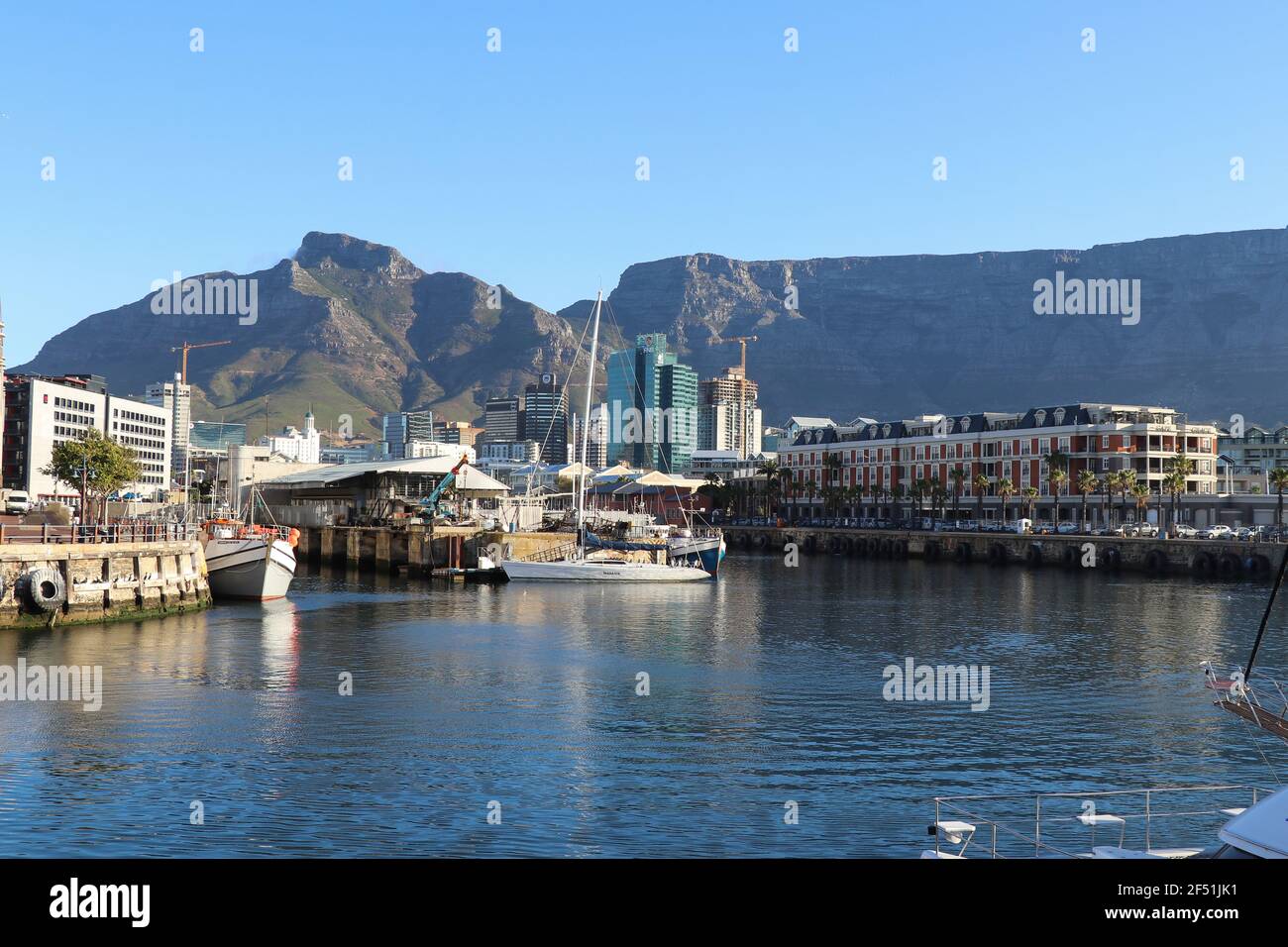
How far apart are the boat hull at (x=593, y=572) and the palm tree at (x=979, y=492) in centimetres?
7987

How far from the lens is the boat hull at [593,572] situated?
104812 mm

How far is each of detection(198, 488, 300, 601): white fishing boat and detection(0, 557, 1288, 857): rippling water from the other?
27.6 feet

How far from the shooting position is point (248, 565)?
81.7m

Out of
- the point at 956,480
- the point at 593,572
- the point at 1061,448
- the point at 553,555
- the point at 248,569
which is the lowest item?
the point at 593,572

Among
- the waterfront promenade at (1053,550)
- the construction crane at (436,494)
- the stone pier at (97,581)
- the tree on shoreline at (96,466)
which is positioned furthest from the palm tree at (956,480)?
the stone pier at (97,581)

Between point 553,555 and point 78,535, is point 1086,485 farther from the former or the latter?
point 78,535

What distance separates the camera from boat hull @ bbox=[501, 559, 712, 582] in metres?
105

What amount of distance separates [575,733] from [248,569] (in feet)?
168

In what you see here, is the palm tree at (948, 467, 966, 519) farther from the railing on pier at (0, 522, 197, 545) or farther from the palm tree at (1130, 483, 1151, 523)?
the railing on pier at (0, 522, 197, 545)

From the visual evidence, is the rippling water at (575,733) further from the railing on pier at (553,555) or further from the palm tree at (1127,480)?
the palm tree at (1127,480)

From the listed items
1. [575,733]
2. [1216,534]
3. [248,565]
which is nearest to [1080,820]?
[575,733]

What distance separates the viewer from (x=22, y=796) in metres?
28.3
